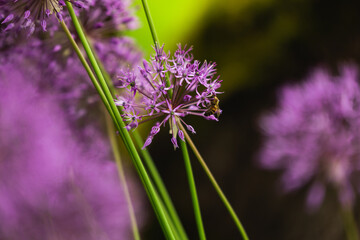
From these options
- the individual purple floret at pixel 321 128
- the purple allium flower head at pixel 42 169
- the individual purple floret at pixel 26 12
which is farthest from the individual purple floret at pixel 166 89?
the individual purple floret at pixel 321 128

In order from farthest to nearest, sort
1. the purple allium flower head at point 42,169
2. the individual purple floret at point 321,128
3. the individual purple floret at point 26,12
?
the individual purple floret at point 321,128 → the purple allium flower head at point 42,169 → the individual purple floret at point 26,12

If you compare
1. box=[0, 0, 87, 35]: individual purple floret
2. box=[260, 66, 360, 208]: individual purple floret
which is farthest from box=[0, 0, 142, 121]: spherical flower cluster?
box=[260, 66, 360, 208]: individual purple floret

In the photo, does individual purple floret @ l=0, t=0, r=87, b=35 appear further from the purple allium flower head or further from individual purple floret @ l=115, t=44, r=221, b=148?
the purple allium flower head

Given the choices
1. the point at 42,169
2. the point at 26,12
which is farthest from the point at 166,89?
the point at 42,169

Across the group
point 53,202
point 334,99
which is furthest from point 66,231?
point 334,99

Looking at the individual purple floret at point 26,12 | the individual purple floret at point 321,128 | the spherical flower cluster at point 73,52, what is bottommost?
the individual purple floret at point 321,128

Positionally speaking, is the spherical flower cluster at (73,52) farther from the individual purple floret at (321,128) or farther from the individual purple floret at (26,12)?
the individual purple floret at (321,128)
